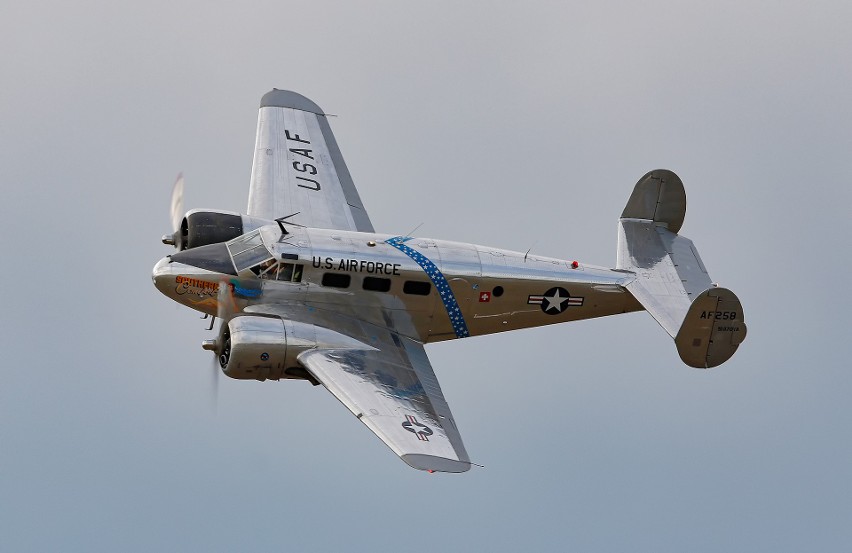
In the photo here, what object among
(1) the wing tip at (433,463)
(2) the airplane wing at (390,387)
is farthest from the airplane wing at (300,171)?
(1) the wing tip at (433,463)

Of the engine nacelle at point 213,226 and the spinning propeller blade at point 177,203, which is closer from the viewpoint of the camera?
the engine nacelle at point 213,226

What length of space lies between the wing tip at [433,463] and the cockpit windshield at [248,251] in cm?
595

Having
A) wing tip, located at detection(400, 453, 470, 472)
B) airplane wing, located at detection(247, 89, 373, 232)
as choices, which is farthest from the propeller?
wing tip, located at detection(400, 453, 470, 472)

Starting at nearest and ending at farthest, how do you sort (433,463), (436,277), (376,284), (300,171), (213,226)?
1. (433,463)
2. (376,284)
3. (436,277)
4. (213,226)
5. (300,171)

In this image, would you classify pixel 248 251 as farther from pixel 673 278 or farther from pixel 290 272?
pixel 673 278

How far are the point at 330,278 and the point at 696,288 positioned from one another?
25.9ft

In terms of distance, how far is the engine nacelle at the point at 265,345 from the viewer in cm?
3281

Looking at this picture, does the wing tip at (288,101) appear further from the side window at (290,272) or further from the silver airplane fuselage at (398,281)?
the side window at (290,272)

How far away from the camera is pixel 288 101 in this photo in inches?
1626

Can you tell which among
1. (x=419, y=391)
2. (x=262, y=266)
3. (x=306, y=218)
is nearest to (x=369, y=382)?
(x=419, y=391)

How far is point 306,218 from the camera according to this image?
37844 millimetres

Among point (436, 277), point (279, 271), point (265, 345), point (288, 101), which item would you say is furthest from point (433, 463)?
point (288, 101)

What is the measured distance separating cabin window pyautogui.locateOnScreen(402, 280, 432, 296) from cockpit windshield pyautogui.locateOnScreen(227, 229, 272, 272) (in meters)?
2.88

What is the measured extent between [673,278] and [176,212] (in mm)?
10761
